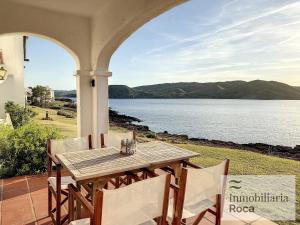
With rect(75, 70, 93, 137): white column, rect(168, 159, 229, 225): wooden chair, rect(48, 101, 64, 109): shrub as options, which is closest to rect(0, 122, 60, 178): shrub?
rect(75, 70, 93, 137): white column

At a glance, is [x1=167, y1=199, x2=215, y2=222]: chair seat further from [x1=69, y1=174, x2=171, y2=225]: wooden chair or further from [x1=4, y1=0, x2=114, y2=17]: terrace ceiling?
[x1=4, y1=0, x2=114, y2=17]: terrace ceiling

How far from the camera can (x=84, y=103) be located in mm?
4426

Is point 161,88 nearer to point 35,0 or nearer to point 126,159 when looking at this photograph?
point 35,0

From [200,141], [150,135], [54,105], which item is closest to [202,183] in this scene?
[200,141]

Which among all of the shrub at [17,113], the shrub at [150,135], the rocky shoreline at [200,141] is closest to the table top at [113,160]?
the rocky shoreline at [200,141]

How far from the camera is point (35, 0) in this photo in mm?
3455

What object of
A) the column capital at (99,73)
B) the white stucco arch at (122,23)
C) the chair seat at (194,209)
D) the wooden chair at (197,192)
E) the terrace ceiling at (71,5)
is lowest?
the chair seat at (194,209)

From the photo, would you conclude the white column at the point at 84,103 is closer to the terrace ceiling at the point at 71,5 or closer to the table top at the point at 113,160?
the terrace ceiling at the point at 71,5

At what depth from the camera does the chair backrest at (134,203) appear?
1.42m

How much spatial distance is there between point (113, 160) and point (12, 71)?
8.06m

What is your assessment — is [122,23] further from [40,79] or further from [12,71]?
[40,79]

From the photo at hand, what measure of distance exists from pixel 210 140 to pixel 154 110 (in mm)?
2007

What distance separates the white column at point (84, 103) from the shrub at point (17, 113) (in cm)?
455

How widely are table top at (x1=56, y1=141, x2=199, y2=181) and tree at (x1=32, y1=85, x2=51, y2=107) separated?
11.2m
